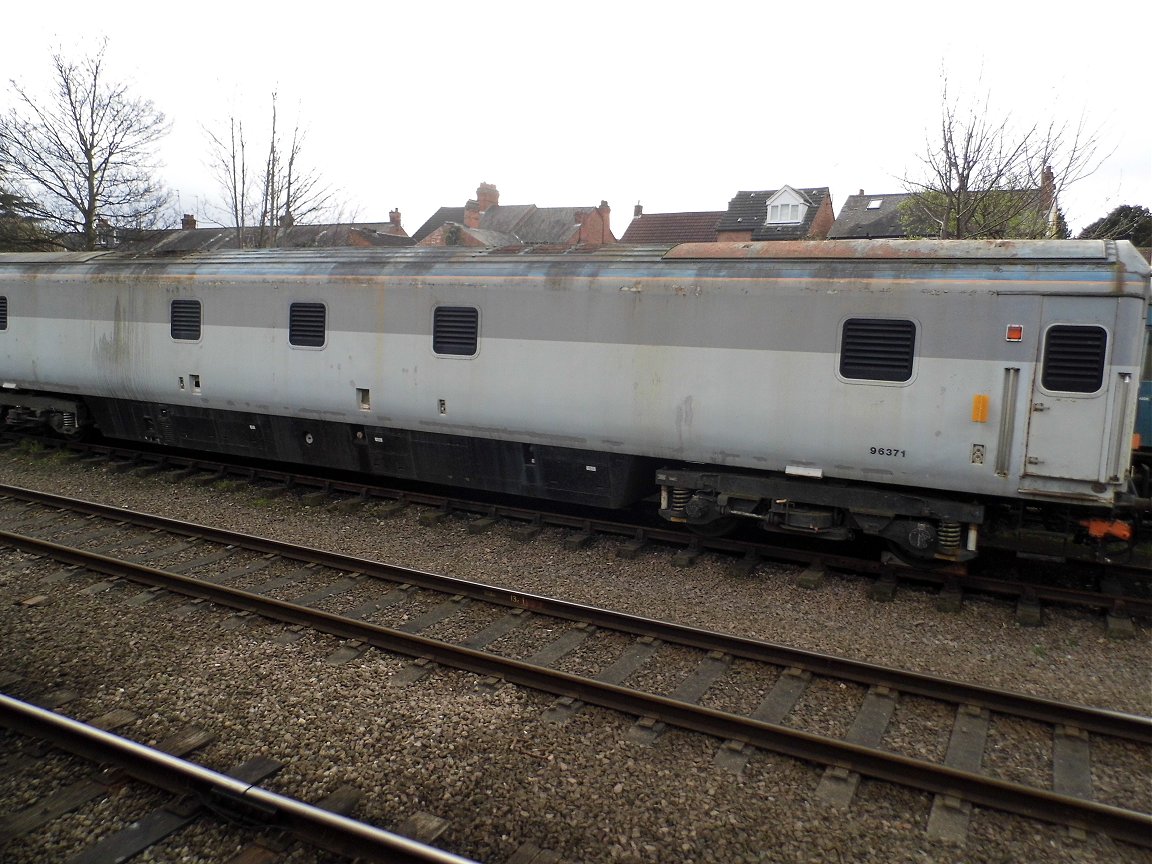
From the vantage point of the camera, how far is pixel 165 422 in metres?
12.2

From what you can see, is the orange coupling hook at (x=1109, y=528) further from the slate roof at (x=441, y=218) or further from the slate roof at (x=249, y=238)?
the slate roof at (x=441, y=218)

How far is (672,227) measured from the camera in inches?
1816

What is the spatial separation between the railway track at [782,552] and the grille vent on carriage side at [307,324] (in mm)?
1996

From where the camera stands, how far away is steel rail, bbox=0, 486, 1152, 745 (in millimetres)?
5387

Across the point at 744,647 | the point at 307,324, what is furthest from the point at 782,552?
the point at 307,324

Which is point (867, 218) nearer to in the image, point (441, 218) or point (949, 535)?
point (441, 218)

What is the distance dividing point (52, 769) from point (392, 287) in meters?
6.19

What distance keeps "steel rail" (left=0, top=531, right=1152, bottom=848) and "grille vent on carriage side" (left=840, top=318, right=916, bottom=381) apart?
3609 mm

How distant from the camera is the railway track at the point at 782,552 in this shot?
745 cm

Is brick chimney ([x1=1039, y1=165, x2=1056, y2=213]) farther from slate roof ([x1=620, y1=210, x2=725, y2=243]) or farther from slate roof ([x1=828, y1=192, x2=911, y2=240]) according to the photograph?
slate roof ([x1=620, y1=210, x2=725, y2=243])

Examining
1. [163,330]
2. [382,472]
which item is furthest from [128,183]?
[382,472]

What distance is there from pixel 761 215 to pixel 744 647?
37.2m

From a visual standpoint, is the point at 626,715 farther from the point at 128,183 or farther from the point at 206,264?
the point at 128,183

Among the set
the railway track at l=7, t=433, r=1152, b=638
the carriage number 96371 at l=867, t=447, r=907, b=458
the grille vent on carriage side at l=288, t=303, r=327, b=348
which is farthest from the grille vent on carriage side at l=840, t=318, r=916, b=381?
the grille vent on carriage side at l=288, t=303, r=327, b=348
